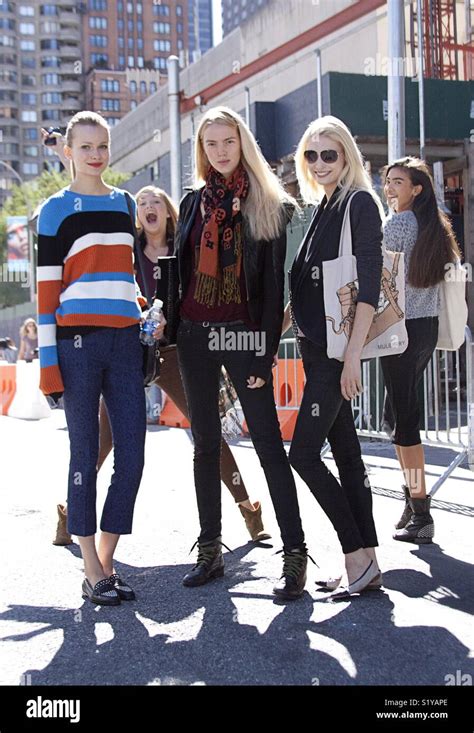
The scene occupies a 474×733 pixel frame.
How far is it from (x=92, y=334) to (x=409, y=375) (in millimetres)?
1850

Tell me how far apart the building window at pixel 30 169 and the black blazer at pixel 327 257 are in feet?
442

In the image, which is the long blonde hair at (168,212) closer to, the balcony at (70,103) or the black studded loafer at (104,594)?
the black studded loafer at (104,594)

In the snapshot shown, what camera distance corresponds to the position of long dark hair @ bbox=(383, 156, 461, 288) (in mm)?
5059

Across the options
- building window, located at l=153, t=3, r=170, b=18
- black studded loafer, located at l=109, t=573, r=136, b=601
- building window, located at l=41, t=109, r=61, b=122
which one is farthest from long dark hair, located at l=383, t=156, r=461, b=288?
building window, located at l=153, t=3, r=170, b=18

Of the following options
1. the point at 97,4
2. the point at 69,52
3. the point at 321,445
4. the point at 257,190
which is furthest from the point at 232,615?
the point at 97,4

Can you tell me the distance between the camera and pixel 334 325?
3895 millimetres

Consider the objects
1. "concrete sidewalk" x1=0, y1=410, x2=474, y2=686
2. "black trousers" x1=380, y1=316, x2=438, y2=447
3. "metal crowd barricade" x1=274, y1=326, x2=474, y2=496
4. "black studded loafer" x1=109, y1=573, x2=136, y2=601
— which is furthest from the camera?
"metal crowd barricade" x1=274, y1=326, x2=474, y2=496

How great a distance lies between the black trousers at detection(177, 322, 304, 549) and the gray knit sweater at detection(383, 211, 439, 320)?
127 centimetres

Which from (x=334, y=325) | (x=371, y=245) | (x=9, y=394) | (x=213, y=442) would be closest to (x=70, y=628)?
(x=213, y=442)

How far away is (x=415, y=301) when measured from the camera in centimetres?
509

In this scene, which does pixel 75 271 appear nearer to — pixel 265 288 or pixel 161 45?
pixel 265 288

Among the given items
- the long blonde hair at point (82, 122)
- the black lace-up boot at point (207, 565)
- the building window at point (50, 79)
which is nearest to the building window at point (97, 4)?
the building window at point (50, 79)

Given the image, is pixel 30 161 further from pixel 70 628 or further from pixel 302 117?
pixel 70 628

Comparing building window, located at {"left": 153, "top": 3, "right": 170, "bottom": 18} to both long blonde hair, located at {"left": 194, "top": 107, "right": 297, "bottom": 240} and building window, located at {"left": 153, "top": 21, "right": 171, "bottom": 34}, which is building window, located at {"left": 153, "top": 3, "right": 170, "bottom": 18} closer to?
building window, located at {"left": 153, "top": 21, "right": 171, "bottom": 34}
